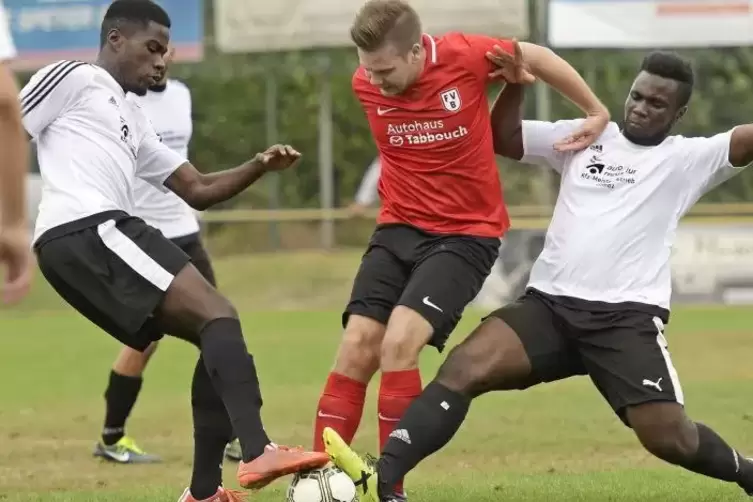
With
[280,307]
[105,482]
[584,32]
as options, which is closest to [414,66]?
[105,482]

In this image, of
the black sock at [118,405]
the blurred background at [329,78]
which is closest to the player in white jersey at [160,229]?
the black sock at [118,405]

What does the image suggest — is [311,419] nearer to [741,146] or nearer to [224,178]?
[224,178]

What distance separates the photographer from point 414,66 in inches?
260

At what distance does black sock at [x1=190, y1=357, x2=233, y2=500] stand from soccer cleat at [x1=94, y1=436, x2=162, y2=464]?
2375 mm

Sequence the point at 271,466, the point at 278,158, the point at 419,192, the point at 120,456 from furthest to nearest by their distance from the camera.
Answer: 1. the point at 120,456
2. the point at 419,192
3. the point at 278,158
4. the point at 271,466

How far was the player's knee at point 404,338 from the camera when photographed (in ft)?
20.9

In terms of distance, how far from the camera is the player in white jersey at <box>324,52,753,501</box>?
249 inches

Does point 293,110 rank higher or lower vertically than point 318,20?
lower

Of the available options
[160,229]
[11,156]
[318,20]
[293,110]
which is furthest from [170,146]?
[293,110]

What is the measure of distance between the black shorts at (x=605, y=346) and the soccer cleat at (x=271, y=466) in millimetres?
1370

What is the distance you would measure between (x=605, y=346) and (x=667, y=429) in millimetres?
471

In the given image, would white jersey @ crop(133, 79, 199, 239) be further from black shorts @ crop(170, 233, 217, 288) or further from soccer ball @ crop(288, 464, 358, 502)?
soccer ball @ crop(288, 464, 358, 502)

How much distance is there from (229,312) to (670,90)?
2384mm

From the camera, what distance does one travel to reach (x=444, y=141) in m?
6.68
